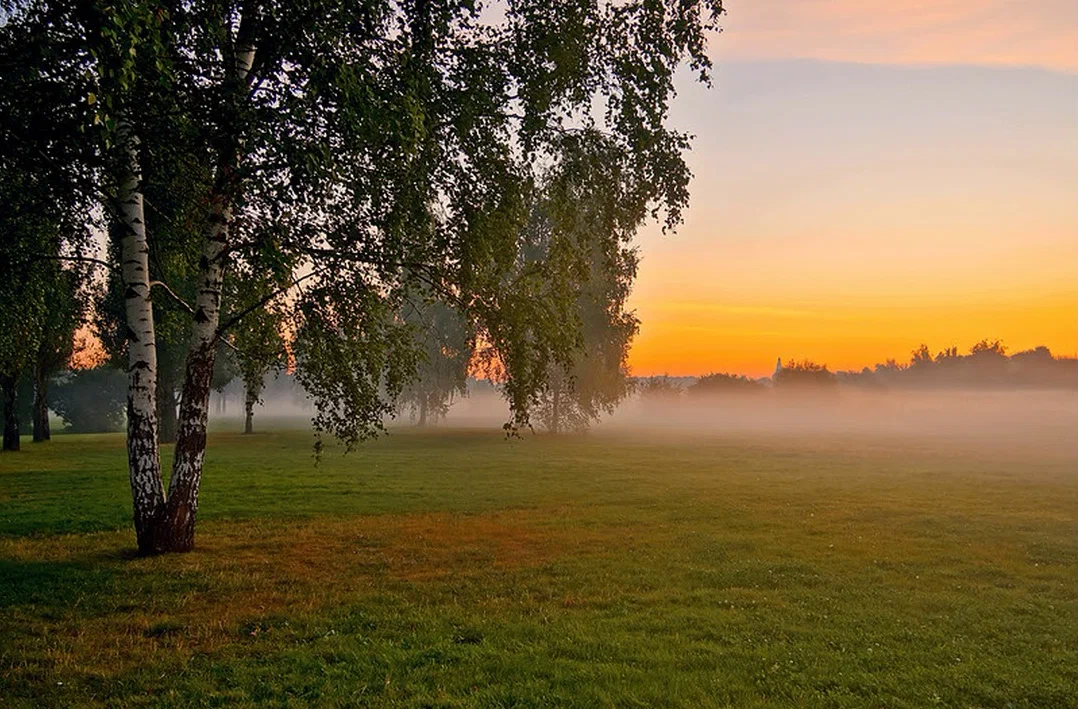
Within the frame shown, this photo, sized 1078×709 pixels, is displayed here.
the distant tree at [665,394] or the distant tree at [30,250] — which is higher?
the distant tree at [30,250]

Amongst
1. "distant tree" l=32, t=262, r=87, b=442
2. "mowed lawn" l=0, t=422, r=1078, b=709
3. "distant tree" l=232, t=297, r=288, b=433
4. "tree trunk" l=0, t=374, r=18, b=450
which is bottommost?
"mowed lawn" l=0, t=422, r=1078, b=709

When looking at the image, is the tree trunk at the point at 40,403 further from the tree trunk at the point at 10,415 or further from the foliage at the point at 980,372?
the foliage at the point at 980,372

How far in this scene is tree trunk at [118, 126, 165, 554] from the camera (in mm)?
14344

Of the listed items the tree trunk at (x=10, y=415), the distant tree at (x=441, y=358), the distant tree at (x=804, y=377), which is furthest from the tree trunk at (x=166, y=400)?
the distant tree at (x=804, y=377)

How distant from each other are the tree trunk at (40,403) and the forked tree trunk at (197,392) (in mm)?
38876

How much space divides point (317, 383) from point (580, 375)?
4718 cm

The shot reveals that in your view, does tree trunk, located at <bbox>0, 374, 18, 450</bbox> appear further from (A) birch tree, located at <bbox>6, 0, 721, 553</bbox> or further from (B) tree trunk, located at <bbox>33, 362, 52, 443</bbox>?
(A) birch tree, located at <bbox>6, 0, 721, 553</bbox>

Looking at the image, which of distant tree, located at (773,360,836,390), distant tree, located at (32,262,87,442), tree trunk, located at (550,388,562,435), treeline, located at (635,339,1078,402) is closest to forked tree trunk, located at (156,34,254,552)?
distant tree, located at (32,262,87,442)

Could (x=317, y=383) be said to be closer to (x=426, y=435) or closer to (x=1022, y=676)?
(x=1022, y=676)

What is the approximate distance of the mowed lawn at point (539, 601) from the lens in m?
8.71

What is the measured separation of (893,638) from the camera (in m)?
10.8

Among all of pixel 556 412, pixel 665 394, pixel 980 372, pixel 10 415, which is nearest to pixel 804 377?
pixel 665 394

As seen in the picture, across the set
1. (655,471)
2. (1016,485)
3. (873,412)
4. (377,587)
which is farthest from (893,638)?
(873,412)

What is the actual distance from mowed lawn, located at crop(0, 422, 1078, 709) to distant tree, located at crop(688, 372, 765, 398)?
385 ft
